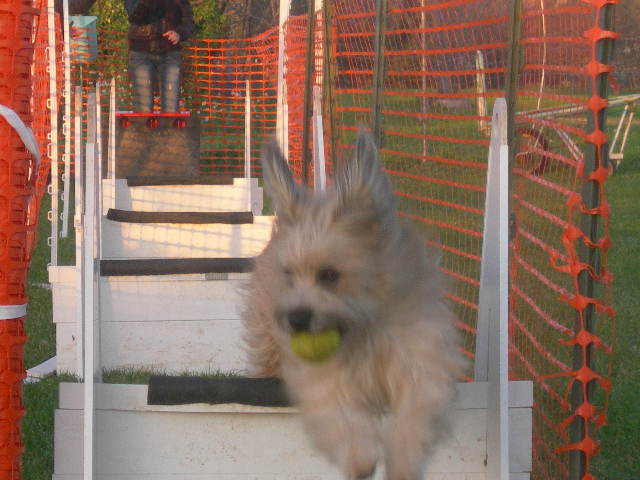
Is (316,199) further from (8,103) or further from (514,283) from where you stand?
(514,283)

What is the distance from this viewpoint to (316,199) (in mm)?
3305

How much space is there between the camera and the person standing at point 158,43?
11969 millimetres

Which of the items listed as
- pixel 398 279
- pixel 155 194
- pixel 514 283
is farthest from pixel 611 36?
pixel 155 194

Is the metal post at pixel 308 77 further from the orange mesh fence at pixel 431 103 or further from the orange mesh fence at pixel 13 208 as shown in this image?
the orange mesh fence at pixel 13 208

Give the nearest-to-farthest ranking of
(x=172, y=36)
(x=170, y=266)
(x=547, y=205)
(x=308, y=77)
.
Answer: (x=547, y=205) → (x=170, y=266) → (x=308, y=77) → (x=172, y=36)

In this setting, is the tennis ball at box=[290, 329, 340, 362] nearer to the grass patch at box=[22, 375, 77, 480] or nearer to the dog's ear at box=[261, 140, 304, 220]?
the dog's ear at box=[261, 140, 304, 220]

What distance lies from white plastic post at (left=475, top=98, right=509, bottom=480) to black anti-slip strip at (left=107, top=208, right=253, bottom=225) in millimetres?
3149

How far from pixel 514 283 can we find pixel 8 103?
2.82 m

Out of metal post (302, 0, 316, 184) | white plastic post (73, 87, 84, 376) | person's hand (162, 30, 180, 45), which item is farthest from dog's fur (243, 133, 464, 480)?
person's hand (162, 30, 180, 45)

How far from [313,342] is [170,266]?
2.85 m

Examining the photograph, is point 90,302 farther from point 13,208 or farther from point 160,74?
point 160,74

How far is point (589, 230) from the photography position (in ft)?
11.0

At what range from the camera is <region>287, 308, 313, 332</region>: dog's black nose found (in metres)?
2.98

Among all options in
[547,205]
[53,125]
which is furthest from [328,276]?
[53,125]
